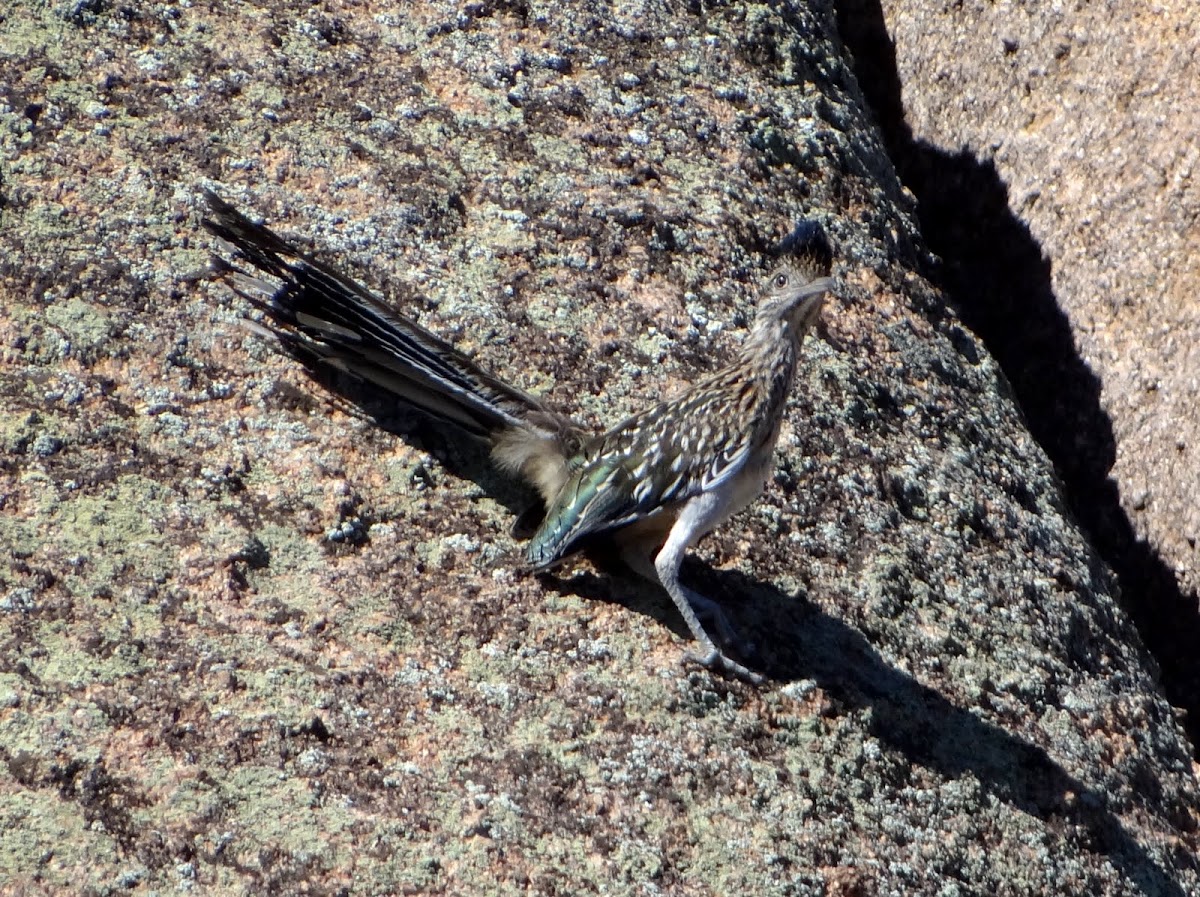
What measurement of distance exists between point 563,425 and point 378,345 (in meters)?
0.62

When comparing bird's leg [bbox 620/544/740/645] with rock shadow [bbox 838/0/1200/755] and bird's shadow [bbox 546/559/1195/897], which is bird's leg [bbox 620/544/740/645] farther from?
rock shadow [bbox 838/0/1200/755]

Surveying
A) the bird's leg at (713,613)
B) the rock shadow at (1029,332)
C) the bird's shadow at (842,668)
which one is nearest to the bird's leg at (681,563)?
the bird's leg at (713,613)

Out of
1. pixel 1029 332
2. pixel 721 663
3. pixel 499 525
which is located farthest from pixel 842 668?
pixel 1029 332

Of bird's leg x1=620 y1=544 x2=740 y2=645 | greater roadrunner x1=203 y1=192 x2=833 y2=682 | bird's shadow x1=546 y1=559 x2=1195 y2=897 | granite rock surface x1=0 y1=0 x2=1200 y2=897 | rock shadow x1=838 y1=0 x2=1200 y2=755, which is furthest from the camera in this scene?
rock shadow x1=838 y1=0 x2=1200 y2=755

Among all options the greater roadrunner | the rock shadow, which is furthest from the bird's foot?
A: the rock shadow

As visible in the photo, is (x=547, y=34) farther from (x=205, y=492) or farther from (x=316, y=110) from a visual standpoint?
(x=205, y=492)

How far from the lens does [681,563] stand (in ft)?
13.9

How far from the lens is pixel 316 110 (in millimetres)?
5152

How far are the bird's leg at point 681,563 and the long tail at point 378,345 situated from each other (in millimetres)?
497

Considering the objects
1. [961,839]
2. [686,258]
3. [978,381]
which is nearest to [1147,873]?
[961,839]

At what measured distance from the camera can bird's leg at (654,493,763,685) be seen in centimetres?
398

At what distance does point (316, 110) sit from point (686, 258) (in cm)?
147

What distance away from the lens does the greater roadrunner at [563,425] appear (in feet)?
13.9

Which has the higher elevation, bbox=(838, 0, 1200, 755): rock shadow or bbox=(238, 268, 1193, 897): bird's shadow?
bbox=(838, 0, 1200, 755): rock shadow
